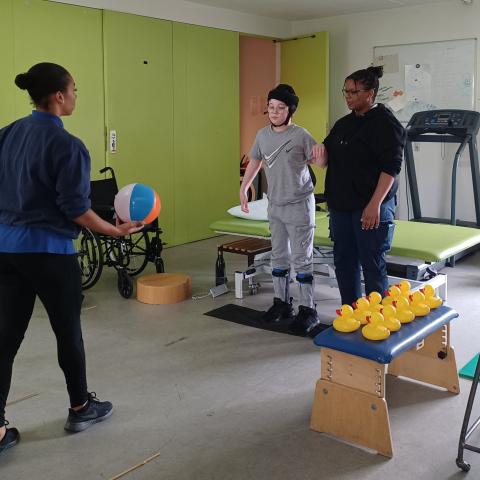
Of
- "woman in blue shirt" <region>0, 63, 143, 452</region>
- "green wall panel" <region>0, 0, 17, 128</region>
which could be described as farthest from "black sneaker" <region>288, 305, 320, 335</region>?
"green wall panel" <region>0, 0, 17, 128</region>

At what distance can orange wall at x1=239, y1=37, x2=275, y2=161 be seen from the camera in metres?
7.48

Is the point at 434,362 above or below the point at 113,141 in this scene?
below

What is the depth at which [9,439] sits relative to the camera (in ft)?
8.18

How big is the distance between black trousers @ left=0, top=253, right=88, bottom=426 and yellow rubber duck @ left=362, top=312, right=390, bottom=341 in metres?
1.13

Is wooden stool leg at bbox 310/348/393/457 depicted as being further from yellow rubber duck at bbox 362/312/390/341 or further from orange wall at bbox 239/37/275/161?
orange wall at bbox 239/37/275/161

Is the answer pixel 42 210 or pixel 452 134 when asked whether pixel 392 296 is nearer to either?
pixel 42 210

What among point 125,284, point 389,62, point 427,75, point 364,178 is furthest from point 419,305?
point 389,62

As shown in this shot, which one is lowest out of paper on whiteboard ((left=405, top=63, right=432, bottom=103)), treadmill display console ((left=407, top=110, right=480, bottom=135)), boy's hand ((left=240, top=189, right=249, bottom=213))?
boy's hand ((left=240, top=189, right=249, bottom=213))

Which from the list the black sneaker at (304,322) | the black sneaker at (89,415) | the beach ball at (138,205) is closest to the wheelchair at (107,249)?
the black sneaker at (304,322)

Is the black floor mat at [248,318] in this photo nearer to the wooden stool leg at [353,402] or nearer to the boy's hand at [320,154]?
the boy's hand at [320,154]

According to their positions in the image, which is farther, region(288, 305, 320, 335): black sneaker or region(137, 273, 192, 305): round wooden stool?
region(137, 273, 192, 305): round wooden stool

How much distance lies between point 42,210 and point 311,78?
5623mm

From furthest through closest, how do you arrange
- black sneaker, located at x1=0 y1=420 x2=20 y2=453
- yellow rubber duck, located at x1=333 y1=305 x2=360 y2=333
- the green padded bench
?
the green padded bench < yellow rubber duck, located at x1=333 y1=305 x2=360 y2=333 < black sneaker, located at x1=0 y1=420 x2=20 y2=453

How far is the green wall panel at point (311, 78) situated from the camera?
7227 mm
